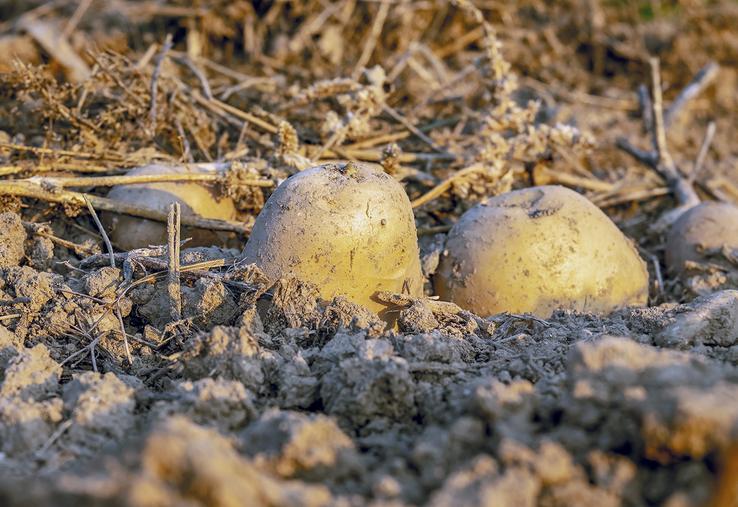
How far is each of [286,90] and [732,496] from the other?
3804 mm

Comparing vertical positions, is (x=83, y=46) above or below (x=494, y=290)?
above

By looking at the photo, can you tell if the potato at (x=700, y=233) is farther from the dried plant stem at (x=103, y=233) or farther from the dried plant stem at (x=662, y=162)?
the dried plant stem at (x=103, y=233)

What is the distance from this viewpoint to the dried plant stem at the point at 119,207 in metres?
3.29

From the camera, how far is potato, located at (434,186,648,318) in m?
3.16

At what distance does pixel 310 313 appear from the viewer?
2.67 meters

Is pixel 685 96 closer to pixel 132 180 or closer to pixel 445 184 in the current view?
pixel 445 184

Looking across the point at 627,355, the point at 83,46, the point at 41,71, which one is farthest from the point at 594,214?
the point at 83,46

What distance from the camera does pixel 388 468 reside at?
5.82 feet

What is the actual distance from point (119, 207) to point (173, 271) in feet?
2.39

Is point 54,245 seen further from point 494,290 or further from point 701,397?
point 701,397

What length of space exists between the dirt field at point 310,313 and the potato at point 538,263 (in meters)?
0.13

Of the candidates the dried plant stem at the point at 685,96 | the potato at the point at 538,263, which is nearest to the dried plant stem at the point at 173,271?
the potato at the point at 538,263

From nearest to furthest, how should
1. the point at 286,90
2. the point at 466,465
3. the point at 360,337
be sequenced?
1. the point at 466,465
2. the point at 360,337
3. the point at 286,90

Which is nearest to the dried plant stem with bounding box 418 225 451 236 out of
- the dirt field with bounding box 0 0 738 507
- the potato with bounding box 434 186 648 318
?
the dirt field with bounding box 0 0 738 507
